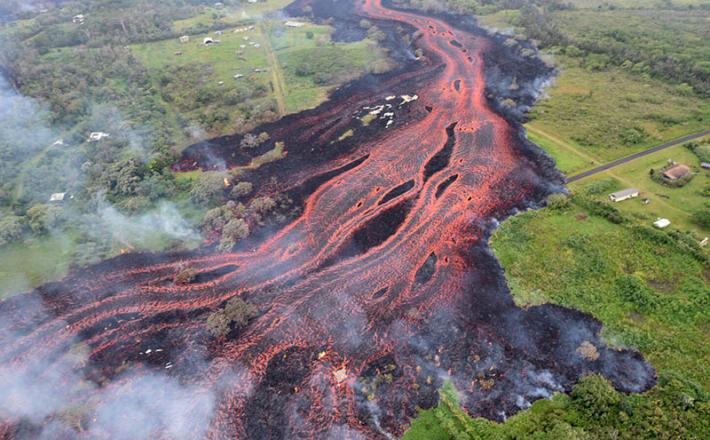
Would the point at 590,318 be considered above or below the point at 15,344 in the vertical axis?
below

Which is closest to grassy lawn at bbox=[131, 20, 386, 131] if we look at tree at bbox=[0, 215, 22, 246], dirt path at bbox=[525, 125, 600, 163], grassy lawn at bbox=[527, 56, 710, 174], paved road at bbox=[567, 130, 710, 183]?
tree at bbox=[0, 215, 22, 246]

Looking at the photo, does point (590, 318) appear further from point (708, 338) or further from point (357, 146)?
point (357, 146)

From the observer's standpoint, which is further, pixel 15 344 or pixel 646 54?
pixel 646 54

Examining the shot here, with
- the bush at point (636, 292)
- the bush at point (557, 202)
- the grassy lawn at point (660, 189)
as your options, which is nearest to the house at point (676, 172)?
the grassy lawn at point (660, 189)

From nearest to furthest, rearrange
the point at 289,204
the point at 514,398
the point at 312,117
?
the point at 514,398 → the point at 289,204 → the point at 312,117

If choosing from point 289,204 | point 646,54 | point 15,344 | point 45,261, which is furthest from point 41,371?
point 646,54

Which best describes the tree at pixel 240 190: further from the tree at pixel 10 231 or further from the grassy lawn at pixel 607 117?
the grassy lawn at pixel 607 117

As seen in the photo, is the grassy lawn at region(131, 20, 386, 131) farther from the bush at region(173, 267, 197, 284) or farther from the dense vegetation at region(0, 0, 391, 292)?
the bush at region(173, 267, 197, 284)
